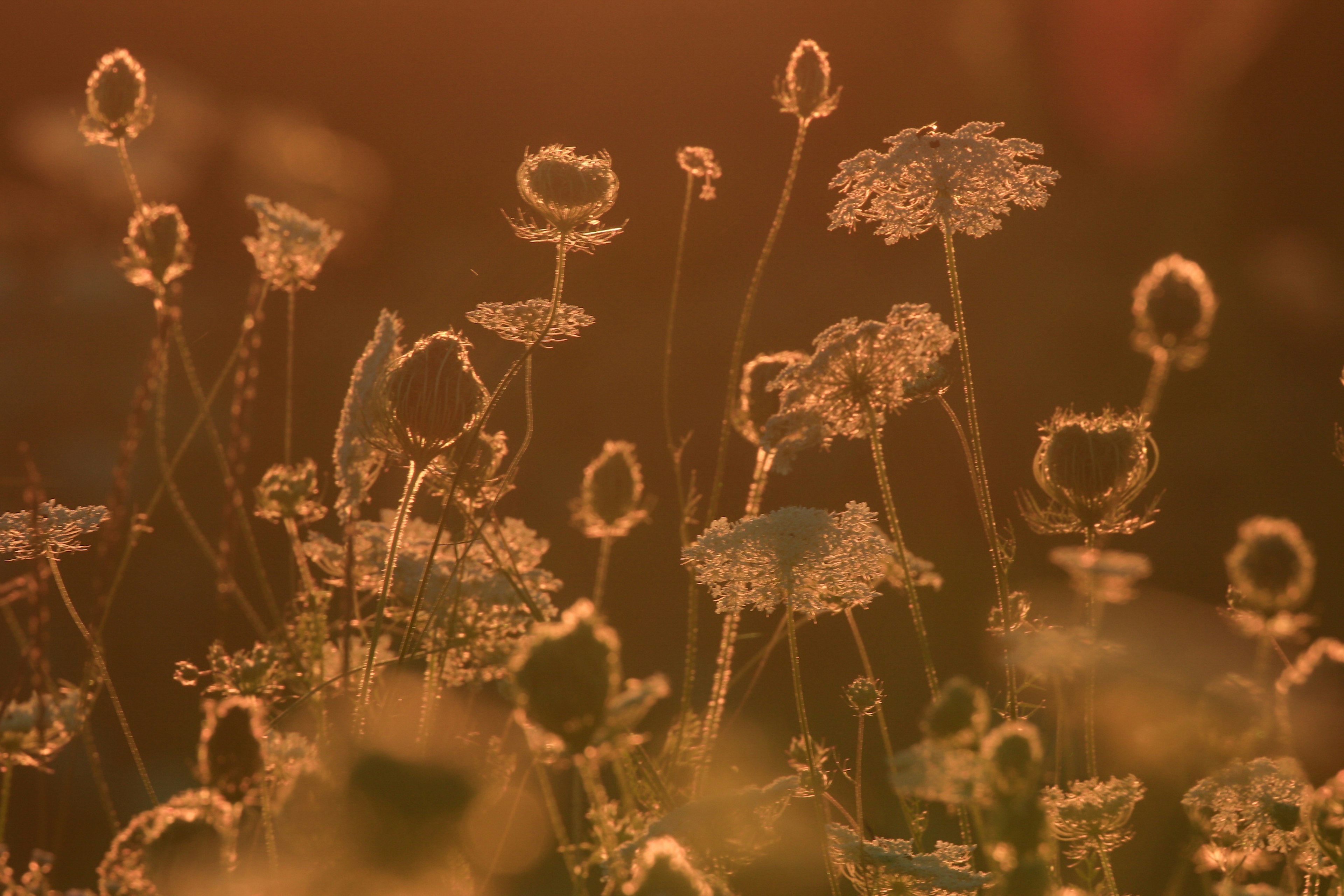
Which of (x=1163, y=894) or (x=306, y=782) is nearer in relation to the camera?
(x=306, y=782)

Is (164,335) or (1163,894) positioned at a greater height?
(164,335)

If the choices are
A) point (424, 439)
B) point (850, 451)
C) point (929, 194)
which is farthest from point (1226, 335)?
point (424, 439)

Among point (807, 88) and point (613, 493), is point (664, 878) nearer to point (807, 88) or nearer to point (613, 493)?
point (613, 493)

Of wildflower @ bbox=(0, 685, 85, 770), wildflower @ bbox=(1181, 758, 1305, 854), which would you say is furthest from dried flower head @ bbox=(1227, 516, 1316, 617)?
wildflower @ bbox=(0, 685, 85, 770)

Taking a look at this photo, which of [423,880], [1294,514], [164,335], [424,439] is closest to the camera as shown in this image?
[423,880]

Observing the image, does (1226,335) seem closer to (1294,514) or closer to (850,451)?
(1294,514)

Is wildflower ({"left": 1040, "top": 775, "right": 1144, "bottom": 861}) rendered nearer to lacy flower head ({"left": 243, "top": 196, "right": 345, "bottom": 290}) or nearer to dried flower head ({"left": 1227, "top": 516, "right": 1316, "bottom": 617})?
dried flower head ({"left": 1227, "top": 516, "right": 1316, "bottom": 617})

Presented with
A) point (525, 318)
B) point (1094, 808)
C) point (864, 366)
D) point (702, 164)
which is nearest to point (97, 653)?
point (525, 318)

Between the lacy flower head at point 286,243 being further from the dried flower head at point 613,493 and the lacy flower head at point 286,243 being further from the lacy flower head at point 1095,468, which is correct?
the lacy flower head at point 1095,468
